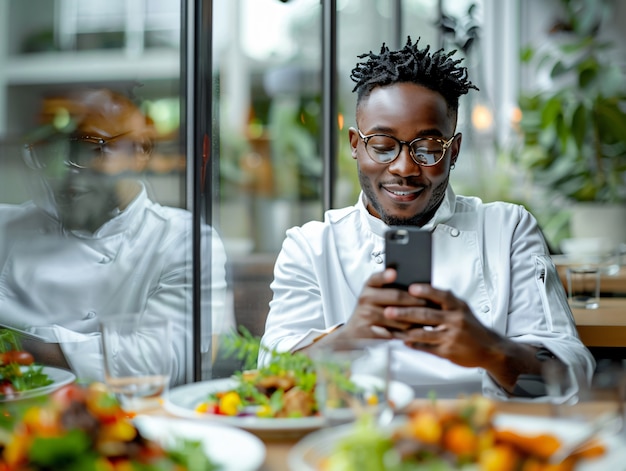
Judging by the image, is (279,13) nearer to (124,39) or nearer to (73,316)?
(124,39)

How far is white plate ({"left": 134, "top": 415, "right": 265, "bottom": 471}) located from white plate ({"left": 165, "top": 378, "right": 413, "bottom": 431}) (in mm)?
14

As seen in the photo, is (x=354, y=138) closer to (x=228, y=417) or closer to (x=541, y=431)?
(x=228, y=417)

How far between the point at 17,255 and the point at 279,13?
1.49m

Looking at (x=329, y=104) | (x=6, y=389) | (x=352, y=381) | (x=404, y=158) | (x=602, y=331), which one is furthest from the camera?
(x=329, y=104)

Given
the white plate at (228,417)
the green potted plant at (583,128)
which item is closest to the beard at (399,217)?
the white plate at (228,417)

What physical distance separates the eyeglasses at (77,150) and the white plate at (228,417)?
0.67m

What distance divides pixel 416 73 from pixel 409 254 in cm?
56

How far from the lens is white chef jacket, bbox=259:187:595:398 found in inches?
62.0

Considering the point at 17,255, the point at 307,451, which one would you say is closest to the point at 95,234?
the point at 17,255

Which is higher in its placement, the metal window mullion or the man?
the metal window mullion

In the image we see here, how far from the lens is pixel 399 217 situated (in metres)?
1.68

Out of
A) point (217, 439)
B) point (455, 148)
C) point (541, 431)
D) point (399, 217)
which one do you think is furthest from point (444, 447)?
point (455, 148)

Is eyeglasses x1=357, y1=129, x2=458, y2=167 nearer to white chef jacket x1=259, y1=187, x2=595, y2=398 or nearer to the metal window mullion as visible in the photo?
white chef jacket x1=259, y1=187, x2=595, y2=398

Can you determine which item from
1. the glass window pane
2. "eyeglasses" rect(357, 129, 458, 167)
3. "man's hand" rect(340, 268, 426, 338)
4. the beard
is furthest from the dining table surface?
the glass window pane
